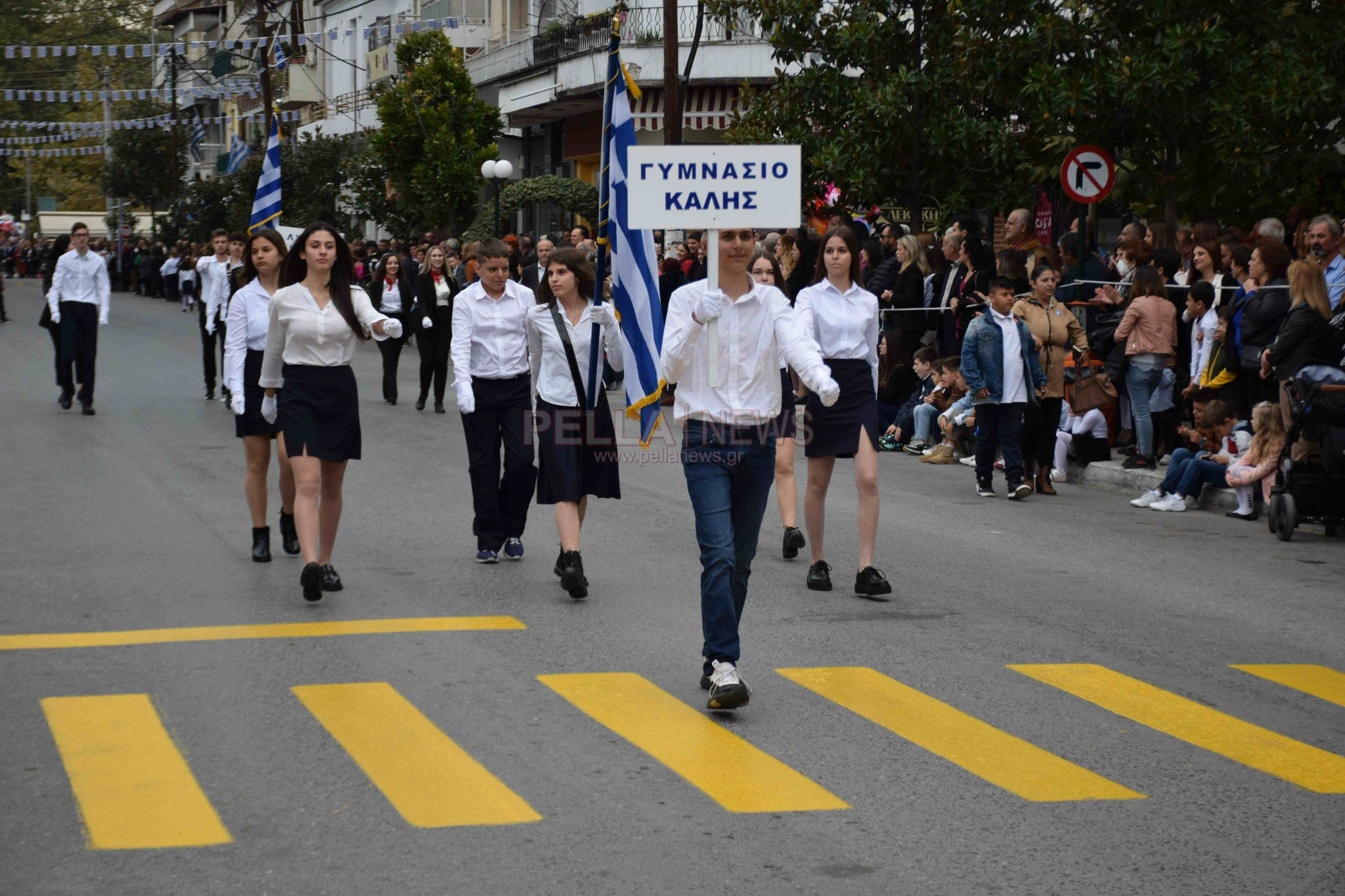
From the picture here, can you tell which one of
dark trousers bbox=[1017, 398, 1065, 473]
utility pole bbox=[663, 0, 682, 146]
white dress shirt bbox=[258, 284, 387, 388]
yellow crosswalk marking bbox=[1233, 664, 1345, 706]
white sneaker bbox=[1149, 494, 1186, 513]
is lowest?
yellow crosswalk marking bbox=[1233, 664, 1345, 706]

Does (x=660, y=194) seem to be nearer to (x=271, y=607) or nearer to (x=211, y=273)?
(x=271, y=607)

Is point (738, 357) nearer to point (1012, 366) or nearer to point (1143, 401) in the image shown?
point (1012, 366)

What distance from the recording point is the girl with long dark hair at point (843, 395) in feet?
30.9

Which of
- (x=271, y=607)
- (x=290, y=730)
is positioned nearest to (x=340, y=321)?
(x=271, y=607)

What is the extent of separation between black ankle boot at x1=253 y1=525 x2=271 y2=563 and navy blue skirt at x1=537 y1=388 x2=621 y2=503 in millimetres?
1892

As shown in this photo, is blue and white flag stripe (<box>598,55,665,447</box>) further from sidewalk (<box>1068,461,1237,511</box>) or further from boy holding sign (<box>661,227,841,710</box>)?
sidewalk (<box>1068,461,1237,511</box>)

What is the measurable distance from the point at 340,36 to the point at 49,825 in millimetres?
54329

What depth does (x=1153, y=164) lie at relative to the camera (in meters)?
19.0

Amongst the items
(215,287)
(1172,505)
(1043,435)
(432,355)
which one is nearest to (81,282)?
(215,287)

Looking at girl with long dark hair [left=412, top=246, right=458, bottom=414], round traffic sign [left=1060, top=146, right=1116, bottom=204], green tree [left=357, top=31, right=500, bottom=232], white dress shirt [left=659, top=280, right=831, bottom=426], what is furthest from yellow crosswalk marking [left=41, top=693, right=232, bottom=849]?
green tree [left=357, top=31, right=500, bottom=232]

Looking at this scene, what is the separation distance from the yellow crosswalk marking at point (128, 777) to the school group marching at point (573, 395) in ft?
6.91

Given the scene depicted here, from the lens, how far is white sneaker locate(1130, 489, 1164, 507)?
13.4m

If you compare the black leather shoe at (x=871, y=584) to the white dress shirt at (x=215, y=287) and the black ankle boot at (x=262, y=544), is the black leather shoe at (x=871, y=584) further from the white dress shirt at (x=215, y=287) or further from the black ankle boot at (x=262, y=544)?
the white dress shirt at (x=215, y=287)

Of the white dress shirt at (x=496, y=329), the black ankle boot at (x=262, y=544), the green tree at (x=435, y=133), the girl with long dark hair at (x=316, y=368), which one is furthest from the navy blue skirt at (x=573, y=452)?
the green tree at (x=435, y=133)
